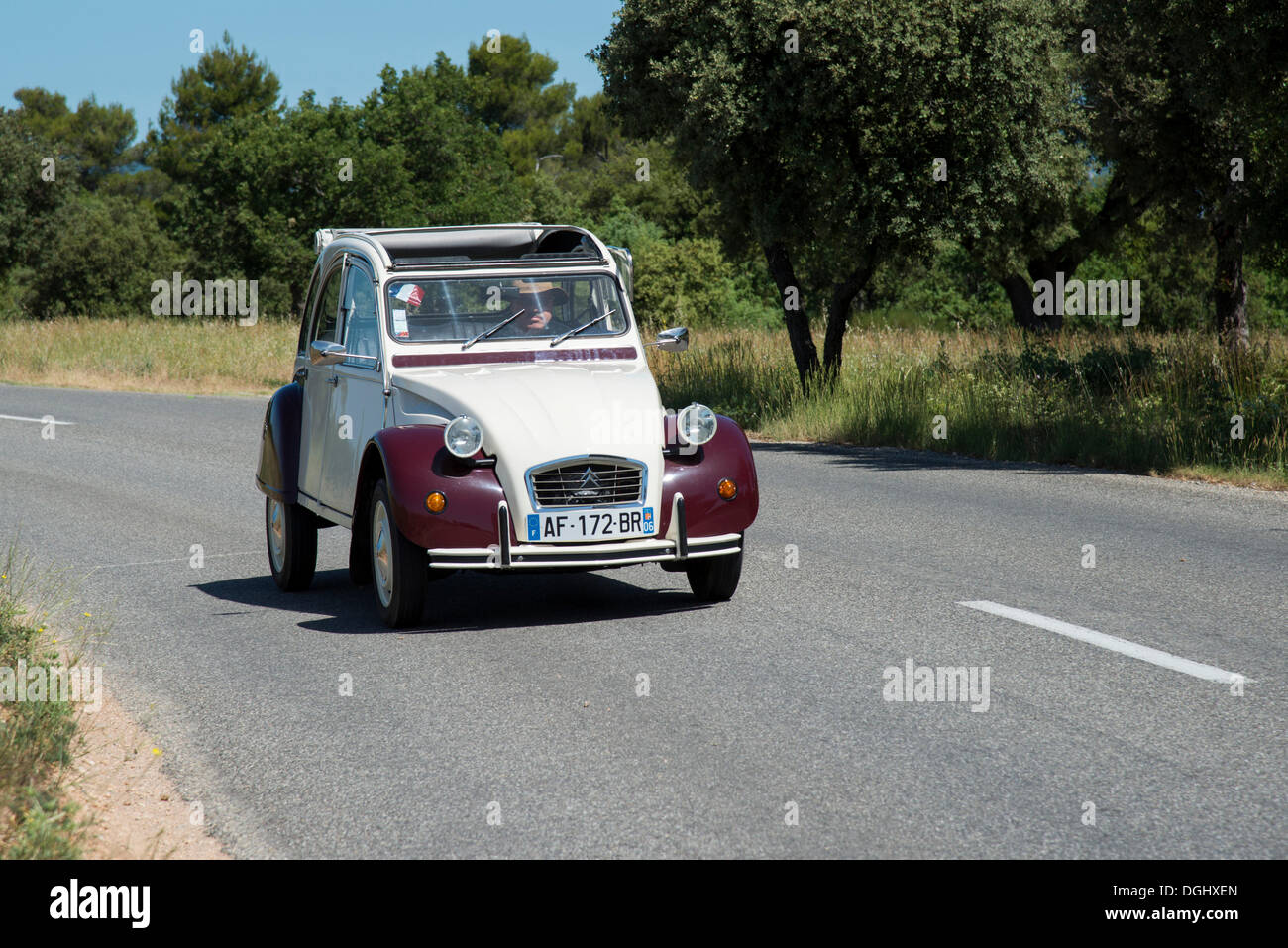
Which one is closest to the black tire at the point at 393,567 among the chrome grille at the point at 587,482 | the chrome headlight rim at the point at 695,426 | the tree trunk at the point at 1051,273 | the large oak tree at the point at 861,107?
the chrome grille at the point at 587,482

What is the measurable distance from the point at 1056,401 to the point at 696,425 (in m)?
9.82

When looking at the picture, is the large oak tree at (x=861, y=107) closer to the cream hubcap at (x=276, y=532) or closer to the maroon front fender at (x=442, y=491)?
the cream hubcap at (x=276, y=532)

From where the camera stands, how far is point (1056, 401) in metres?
16.4

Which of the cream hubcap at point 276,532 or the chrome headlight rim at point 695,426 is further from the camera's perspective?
the cream hubcap at point 276,532

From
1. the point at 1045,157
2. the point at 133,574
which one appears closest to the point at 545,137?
the point at 1045,157

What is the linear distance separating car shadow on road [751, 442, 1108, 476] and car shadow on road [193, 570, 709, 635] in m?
6.58

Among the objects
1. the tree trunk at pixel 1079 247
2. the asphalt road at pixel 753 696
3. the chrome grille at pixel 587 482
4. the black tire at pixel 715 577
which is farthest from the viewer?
the tree trunk at pixel 1079 247

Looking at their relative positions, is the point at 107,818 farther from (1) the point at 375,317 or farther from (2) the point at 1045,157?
(2) the point at 1045,157

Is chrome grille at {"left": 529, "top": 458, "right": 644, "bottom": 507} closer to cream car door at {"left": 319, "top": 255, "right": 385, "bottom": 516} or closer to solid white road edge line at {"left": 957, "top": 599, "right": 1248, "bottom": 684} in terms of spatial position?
cream car door at {"left": 319, "top": 255, "right": 385, "bottom": 516}

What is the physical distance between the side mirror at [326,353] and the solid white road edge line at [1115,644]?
3.81 m

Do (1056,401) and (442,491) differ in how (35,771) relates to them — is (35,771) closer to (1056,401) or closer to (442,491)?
(442,491)

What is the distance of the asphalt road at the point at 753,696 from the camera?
445 cm

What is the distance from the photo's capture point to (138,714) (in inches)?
238

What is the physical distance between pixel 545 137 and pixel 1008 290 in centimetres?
5115
